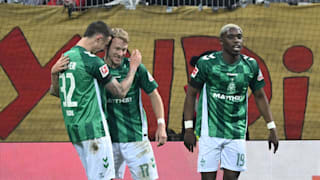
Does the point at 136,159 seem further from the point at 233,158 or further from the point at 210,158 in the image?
the point at 233,158

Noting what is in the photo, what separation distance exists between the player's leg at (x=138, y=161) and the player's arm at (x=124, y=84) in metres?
0.86

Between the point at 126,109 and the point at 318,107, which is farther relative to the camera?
the point at 318,107

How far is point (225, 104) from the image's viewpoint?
23.0ft

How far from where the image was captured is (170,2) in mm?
9383

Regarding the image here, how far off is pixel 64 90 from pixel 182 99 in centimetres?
358

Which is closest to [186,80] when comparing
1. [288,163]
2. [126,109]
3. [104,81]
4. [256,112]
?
[256,112]

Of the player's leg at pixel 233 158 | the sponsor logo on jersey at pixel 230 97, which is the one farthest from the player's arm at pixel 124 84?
the player's leg at pixel 233 158

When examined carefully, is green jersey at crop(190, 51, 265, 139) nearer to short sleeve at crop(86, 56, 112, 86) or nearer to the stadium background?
short sleeve at crop(86, 56, 112, 86)

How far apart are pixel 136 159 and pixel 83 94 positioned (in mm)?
1190

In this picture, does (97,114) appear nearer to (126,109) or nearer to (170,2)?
(126,109)

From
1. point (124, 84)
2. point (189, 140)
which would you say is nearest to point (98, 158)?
point (124, 84)

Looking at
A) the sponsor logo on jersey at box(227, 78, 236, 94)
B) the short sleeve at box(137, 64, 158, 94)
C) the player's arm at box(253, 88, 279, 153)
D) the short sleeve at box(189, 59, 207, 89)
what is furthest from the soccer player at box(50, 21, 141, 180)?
the player's arm at box(253, 88, 279, 153)

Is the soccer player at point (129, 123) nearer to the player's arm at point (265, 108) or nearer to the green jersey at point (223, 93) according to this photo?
the green jersey at point (223, 93)

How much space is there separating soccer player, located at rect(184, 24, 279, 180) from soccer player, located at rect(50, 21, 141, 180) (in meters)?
1.44
